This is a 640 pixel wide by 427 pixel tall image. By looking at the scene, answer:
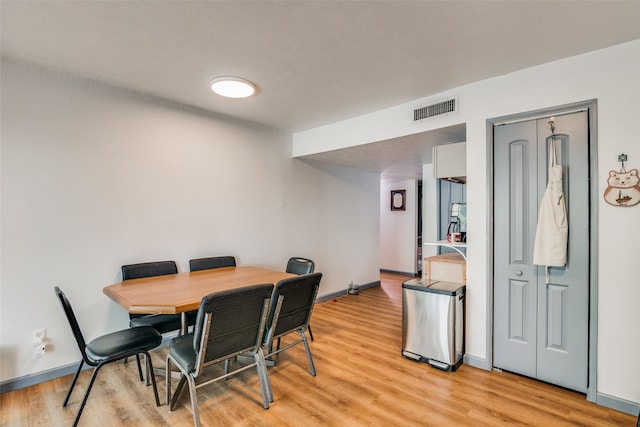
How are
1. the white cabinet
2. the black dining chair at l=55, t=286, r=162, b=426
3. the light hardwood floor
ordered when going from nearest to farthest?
1. the black dining chair at l=55, t=286, r=162, b=426
2. the light hardwood floor
3. the white cabinet

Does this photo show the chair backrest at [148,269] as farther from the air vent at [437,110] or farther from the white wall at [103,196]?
the air vent at [437,110]

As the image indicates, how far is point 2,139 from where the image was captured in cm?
239

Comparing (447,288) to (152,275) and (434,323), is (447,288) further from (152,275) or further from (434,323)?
(152,275)

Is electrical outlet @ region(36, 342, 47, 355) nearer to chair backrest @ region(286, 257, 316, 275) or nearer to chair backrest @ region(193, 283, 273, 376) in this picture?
chair backrest @ region(193, 283, 273, 376)

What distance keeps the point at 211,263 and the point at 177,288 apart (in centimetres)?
100

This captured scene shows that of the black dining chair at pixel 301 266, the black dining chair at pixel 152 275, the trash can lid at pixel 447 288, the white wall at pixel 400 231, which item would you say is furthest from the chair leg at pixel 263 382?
the white wall at pixel 400 231

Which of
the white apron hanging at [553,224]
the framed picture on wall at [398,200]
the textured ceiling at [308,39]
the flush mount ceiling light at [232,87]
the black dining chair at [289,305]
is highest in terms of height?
the textured ceiling at [308,39]

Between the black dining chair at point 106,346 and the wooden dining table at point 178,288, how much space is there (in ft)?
0.88

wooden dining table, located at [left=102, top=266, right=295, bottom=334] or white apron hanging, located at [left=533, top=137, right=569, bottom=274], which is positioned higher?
white apron hanging, located at [left=533, top=137, right=569, bottom=274]

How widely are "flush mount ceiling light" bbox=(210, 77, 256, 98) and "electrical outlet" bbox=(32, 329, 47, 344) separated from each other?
252 cm

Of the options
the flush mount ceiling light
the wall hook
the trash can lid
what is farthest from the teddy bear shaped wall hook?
the flush mount ceiling light

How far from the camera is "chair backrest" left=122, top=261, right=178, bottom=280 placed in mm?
2848

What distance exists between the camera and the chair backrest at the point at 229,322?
70.1 inches

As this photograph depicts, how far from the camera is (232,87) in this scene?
9.33 ft
